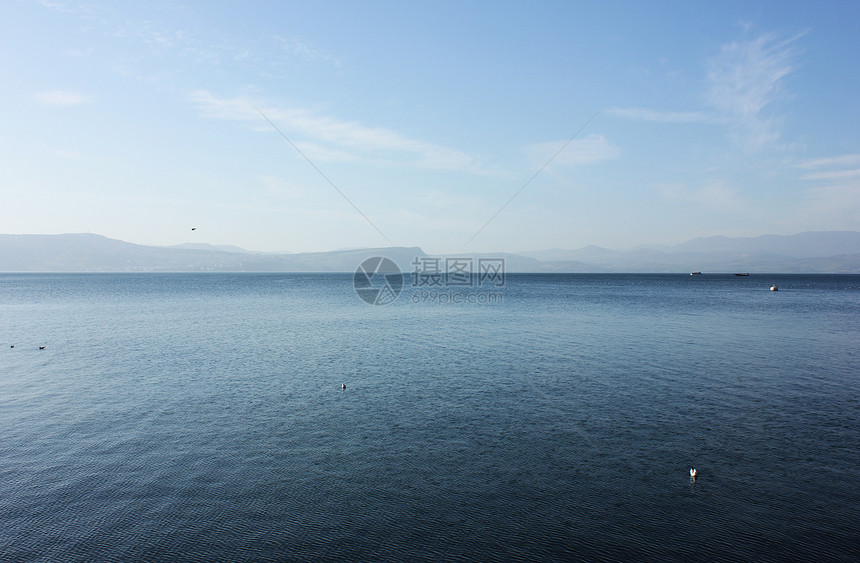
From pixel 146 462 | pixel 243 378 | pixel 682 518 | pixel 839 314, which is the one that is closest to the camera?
pixel 682 518

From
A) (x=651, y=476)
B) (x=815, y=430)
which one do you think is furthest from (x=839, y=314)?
(x=651, y=476)

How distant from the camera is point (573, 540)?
42.7 ft

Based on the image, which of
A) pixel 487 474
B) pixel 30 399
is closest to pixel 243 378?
pixel 30 399

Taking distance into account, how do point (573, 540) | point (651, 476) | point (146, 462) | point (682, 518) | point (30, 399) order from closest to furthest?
point (573, 540)
point (682, 518)
point (651, 476)
point (146, 462)
point (30, 399)

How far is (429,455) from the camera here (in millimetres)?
18281

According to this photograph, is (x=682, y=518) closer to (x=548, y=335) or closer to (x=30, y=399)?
(x=30, y=399)

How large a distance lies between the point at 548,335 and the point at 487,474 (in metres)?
34.6

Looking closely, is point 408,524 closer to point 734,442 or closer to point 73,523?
point 73,523

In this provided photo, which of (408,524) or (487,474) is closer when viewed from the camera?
(408,524)

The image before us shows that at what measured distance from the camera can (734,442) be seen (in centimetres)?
1958

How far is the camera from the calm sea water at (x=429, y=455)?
1305cm

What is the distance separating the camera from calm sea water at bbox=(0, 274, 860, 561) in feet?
42.8

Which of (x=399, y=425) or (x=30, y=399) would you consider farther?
(x=30, y=399)

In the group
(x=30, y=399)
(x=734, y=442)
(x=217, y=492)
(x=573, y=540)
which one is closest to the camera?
(x=573, y=540)
